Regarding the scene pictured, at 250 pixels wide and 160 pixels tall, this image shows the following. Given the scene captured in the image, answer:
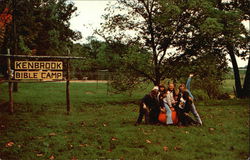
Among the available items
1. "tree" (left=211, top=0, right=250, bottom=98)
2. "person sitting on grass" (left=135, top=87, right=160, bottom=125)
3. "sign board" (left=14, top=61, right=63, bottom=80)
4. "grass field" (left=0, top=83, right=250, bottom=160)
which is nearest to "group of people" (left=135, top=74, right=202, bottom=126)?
"person sitting on grass" (left=135, top=87, right=160, bottom=125)

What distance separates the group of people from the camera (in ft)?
31.3

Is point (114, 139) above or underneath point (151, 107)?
underneath

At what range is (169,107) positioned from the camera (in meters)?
9.69

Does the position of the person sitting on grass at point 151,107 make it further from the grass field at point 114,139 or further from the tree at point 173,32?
the tree at point 173,32

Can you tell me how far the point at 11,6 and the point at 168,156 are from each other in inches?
717

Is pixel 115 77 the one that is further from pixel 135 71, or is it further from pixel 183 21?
pixel 183 21

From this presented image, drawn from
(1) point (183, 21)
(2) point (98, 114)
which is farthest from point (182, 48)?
(2) point (98, 114)

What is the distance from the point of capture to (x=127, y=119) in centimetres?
1094

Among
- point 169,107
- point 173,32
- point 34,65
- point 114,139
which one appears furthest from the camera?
point 173,32

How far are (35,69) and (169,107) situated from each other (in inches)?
224

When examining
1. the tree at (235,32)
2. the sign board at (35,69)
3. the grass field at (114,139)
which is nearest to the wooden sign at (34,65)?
the sign board at (35,69)

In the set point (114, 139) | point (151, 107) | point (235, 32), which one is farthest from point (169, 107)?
point (235, 32)

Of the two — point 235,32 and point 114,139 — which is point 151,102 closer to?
point 114,139

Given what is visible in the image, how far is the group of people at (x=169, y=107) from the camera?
31.3 feet
